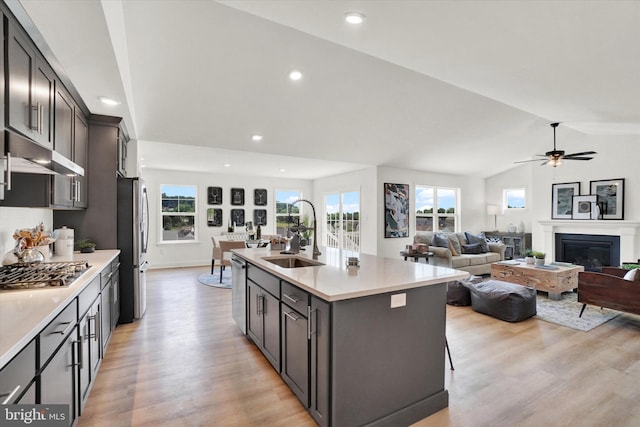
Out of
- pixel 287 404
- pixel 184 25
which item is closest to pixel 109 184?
pixel 184 25

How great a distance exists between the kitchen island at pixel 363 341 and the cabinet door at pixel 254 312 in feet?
1.52

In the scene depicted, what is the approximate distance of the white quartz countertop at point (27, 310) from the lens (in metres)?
1.06

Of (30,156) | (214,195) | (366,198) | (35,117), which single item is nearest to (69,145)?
(35,117)

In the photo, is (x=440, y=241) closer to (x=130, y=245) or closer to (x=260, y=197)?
(x=260, y=197)

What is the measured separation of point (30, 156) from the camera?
64.8 inches

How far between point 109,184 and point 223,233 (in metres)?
4.33

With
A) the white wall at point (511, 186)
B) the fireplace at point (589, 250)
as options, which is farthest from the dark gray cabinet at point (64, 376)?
the white wall at point (511, 186)

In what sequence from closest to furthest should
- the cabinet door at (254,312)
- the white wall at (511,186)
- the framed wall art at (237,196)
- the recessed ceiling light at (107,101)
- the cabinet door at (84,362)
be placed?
the cabinet door at (84,362), the cabinet door at (254,312), the recessed ceiling light at (107,101), the white wall at (511,186), the framed wall art at (237,196)

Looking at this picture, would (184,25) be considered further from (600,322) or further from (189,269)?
(189,269)

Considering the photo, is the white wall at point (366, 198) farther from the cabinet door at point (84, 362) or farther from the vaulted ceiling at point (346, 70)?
the cabinet door at point (84, 362)

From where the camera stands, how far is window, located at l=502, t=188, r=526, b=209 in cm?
797

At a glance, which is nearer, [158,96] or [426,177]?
[158,96]

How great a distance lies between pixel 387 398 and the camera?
1847 mm

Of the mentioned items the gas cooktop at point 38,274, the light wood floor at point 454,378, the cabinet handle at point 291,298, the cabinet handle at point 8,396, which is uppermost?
A: the gas cooktop at point 38,274
